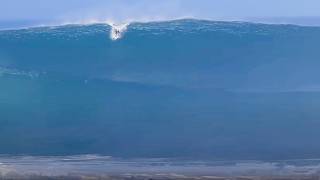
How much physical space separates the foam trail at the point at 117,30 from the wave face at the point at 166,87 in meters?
0.02

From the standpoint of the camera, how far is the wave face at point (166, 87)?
6.16 ft

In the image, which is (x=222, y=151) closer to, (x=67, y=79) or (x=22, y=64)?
(x=67, y=79)

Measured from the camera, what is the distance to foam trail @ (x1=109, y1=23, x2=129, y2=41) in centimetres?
186

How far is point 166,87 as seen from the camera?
1.92 metres

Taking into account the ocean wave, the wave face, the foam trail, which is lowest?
the ocean wave

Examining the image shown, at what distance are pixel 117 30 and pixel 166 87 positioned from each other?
0.26 metres

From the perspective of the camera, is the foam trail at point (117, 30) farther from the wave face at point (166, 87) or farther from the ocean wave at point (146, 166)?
the ocean wave at point (146, 166)

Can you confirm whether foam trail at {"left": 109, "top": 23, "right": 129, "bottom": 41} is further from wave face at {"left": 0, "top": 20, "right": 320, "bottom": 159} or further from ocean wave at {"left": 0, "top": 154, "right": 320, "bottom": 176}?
ocean wave at {"left": 0, "top": 154, "right": 320, "bottom": 176}

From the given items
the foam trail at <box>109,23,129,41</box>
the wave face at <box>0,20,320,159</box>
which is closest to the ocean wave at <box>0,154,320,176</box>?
the wave face at <box>0,20,320,159</box>

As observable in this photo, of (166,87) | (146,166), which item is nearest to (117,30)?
(166,87)

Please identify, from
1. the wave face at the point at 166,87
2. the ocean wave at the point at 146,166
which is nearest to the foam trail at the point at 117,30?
the wave face at the point at 166,87

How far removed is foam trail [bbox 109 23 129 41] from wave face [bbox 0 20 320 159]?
0.05 ft

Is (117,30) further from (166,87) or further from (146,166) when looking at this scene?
(146,166)

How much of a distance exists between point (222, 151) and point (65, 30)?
0.70 meters
